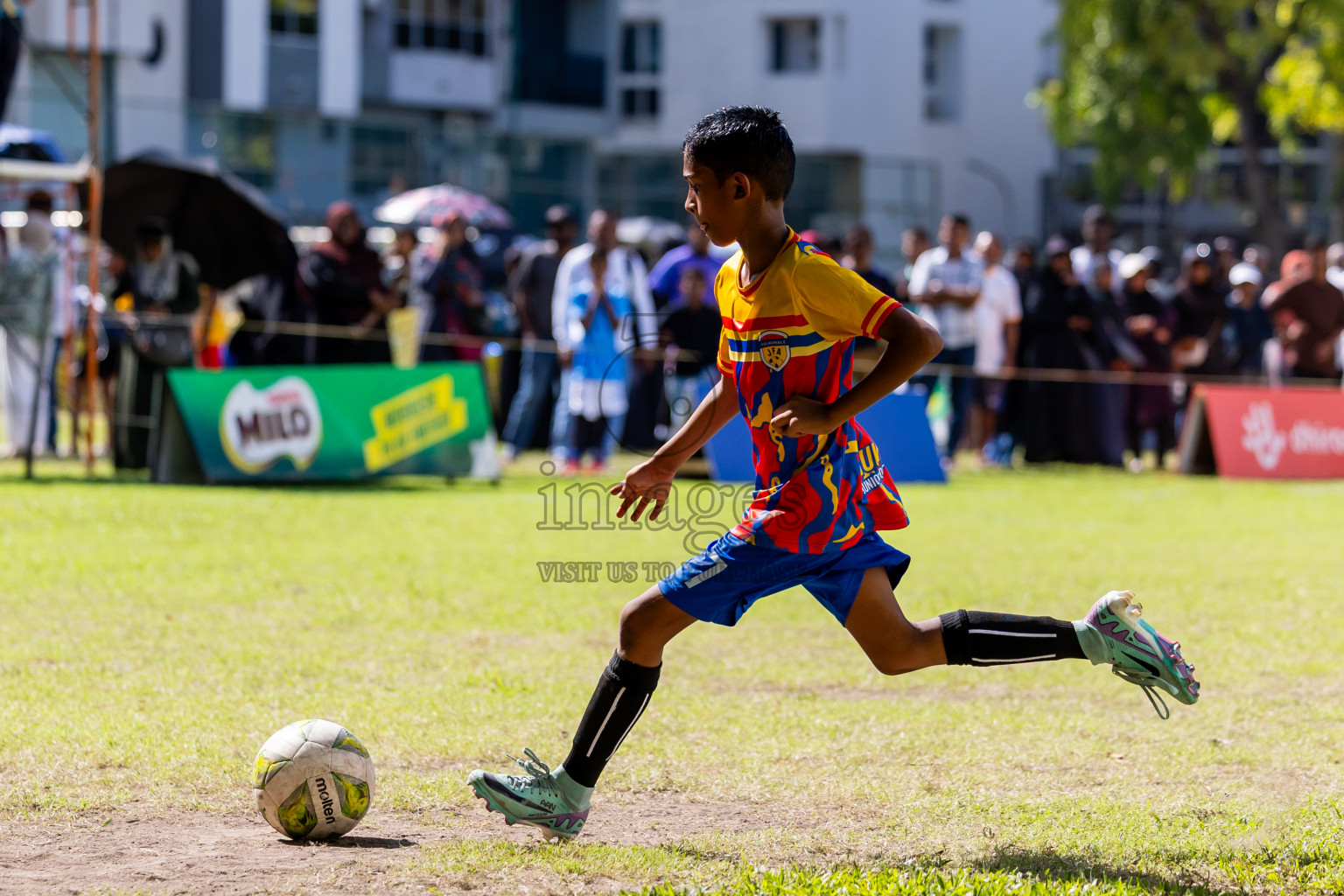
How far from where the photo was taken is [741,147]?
4.27 metres

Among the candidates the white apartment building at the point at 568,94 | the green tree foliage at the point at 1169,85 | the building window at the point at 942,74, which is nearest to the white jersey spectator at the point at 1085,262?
the green tree foliage at the point at 1169,85

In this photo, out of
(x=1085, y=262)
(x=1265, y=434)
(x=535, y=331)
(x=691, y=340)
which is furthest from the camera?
(x=1085, y=262)

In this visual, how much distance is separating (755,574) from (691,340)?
11.0m

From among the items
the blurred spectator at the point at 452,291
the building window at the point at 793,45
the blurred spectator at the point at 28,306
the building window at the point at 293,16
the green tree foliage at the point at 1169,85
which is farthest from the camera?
the building window at the point at 793,45

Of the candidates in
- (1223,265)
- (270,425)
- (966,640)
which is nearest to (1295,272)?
(1223,265)

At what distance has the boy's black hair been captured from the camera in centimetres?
427

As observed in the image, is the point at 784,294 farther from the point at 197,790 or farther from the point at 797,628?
the point at 797,628

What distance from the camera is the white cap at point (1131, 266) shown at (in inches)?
725

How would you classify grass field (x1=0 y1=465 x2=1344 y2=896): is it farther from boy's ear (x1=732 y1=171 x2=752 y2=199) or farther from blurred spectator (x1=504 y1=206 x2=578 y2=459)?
blurred spectator (x1=504 y1=206 x2=578 y2=459)

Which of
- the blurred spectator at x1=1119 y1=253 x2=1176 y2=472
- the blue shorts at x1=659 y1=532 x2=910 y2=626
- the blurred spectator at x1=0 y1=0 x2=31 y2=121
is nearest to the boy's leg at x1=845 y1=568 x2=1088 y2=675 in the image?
the blue shorts at x1=659 y1=532 x2=910 y2=626

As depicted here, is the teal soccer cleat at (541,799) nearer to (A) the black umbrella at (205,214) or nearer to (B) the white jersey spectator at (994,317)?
(A) the black umbrella at (205,214)

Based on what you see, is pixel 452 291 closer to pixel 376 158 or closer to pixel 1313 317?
pixel 1313 317

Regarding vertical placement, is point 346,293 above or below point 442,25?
below

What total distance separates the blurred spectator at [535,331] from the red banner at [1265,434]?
6.45 metres
